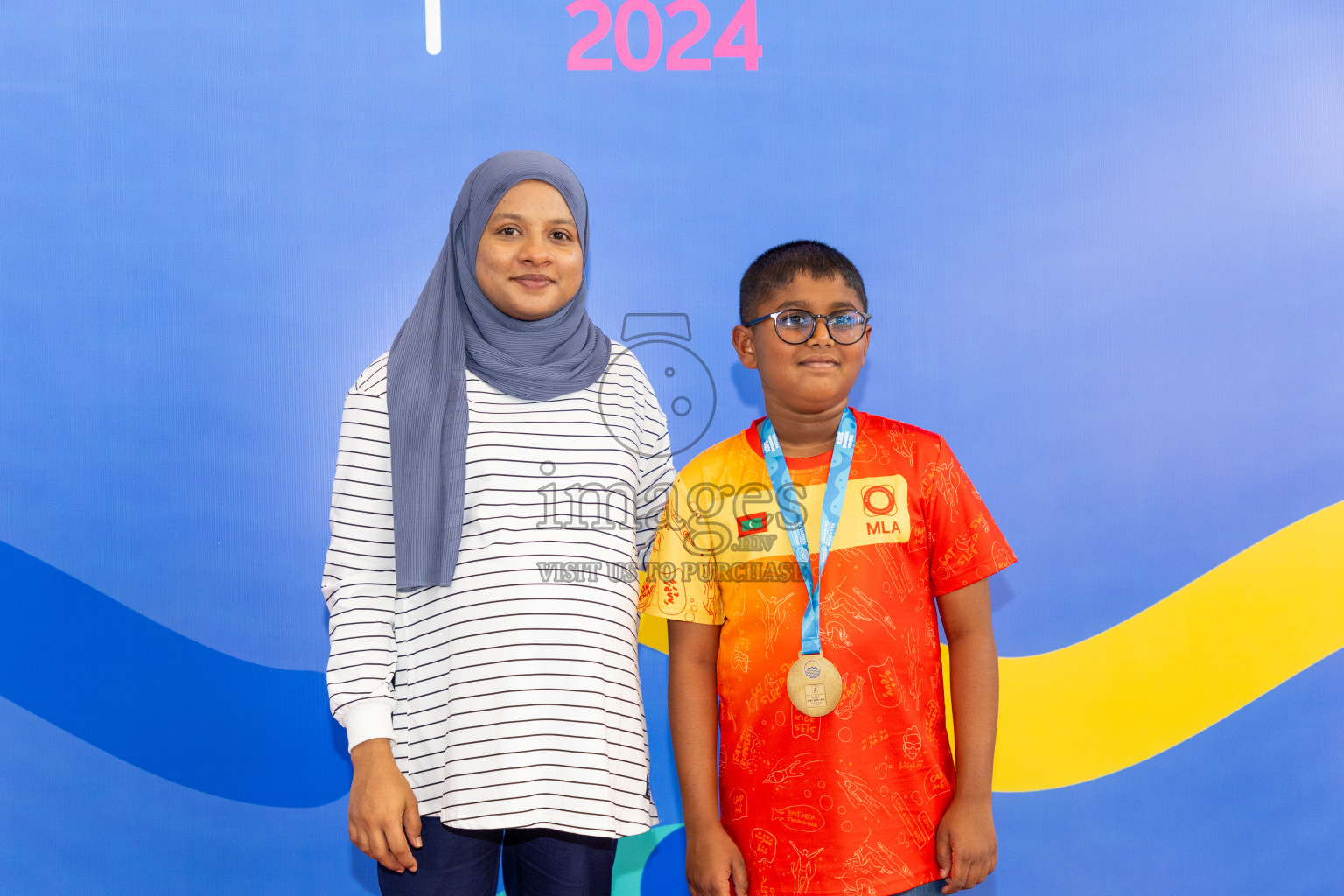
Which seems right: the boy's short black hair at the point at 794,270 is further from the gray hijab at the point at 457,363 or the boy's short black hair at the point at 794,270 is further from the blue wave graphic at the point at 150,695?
the blue wave graphic at the point at 150,695

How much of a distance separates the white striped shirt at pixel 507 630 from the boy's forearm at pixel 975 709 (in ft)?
1.64

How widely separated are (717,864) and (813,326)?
2.85ft

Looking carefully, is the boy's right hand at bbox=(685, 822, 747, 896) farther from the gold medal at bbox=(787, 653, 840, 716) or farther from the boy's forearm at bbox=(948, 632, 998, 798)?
the boy's forearm at bbox=(948, 632, 998, 798)

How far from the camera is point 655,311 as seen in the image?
219 cm

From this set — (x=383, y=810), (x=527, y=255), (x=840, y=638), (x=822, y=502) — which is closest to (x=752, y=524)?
(x=822, y=502)

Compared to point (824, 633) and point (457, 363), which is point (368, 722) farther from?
point (824, 633)

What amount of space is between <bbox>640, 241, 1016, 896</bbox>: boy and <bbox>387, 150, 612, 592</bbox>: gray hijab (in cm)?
30

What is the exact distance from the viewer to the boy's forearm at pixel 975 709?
1.40m

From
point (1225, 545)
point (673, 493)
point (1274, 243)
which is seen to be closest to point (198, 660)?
point (673, 493)

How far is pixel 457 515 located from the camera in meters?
1.37

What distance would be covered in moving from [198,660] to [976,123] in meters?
2.27

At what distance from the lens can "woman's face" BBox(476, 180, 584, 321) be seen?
1469 millimetres

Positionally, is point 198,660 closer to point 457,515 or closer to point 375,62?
point 457,515

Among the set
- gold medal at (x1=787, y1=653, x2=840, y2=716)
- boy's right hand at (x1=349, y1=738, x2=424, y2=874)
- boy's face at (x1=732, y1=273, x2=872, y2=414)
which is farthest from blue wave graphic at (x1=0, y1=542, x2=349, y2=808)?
boy's face at (x1=732, y1=273, x2=872, y2=414)
